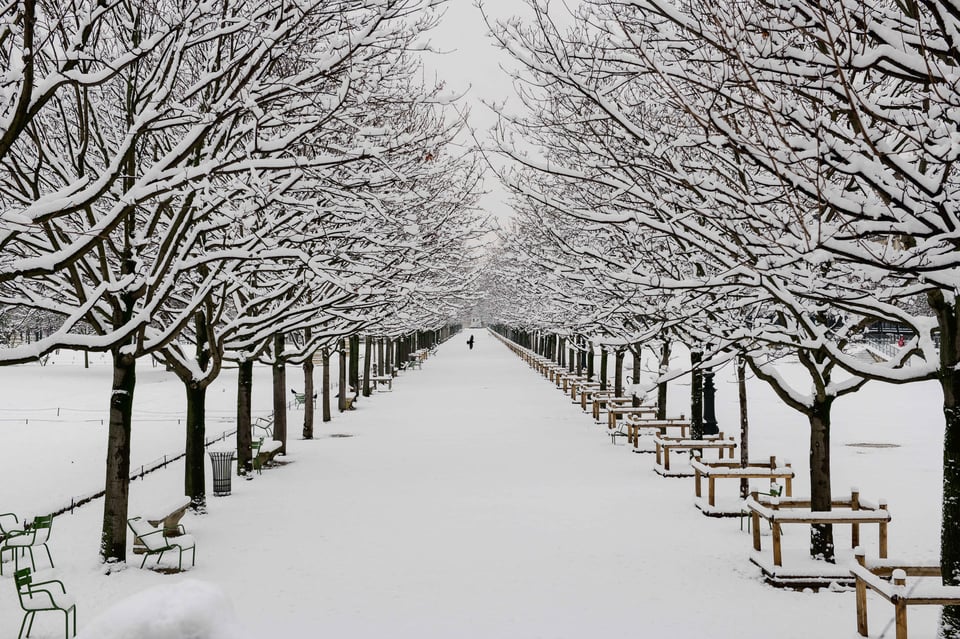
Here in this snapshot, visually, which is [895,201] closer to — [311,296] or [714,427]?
[311,296]

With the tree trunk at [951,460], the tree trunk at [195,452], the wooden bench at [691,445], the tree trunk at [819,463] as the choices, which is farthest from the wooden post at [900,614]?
the tree trunk at [195,452]

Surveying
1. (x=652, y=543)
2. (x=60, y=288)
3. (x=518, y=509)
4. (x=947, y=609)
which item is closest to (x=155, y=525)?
(x=60, y=288)

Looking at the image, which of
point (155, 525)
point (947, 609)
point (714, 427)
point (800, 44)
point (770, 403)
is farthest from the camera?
point (770, 403)

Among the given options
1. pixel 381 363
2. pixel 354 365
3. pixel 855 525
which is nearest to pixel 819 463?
pixel 855 525

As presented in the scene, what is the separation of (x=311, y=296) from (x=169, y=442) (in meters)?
9.54

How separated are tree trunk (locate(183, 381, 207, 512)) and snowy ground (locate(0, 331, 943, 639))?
0.52m

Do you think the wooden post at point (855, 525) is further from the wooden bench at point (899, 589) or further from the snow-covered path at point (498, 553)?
the wooden bench at point (899, 589)

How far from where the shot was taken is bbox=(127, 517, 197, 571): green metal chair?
10.5 metres

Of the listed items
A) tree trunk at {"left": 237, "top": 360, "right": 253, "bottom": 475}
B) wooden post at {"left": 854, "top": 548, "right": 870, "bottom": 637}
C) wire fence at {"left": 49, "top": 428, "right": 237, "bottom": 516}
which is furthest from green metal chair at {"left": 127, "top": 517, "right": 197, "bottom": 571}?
wooden post at {"left": 854, "top": 548, "right": 870, "bottom": 637}

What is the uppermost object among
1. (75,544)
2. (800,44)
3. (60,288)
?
(800,44)

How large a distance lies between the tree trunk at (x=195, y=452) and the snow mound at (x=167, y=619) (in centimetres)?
1144

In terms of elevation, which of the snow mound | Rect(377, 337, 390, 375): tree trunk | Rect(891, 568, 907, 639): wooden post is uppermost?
Rect(377, 337, 390, 375): tree trunk

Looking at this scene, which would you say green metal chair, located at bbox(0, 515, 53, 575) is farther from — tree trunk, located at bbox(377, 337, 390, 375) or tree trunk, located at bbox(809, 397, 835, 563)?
tree trunk, located at bbox(377, 337, 390, 375)

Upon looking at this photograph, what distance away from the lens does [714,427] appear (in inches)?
918
